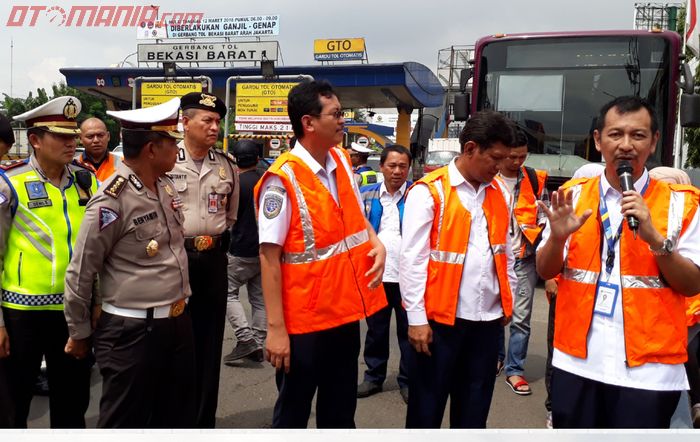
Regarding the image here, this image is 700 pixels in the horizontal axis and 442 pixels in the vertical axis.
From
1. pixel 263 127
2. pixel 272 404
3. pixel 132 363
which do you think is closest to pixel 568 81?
pixel 272 404

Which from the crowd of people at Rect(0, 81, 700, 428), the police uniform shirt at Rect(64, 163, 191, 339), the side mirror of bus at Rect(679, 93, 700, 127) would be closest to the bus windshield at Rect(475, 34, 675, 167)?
the side mirror of bus at Rect(679, 93, 700, 127)

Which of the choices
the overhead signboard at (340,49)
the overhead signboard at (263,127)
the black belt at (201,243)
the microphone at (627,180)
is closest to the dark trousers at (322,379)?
the black belt at (201,243)

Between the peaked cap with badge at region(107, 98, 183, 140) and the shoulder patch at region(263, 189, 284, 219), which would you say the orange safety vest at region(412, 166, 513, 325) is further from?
the peaked cap with badge at region(107, 98, 183, 140)

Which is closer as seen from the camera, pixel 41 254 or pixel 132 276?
pixel 132 276

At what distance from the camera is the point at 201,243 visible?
133 inches

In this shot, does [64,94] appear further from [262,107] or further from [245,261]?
[245,261]

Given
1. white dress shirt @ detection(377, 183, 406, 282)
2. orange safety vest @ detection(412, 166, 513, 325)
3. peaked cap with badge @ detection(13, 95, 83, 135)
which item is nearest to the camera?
orange safety vest @ detection(412, 166, 513, 325)

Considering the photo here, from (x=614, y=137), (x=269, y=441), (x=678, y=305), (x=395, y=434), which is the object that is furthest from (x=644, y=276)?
(x=269, y=441)

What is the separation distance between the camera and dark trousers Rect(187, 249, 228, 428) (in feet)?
11.2

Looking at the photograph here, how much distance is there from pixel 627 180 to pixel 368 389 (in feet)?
9.50

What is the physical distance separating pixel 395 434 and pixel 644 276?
1256 mm

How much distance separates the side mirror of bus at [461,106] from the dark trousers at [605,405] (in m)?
5.84

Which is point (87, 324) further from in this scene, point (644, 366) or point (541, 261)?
point (644, 366)

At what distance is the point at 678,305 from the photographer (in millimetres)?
2098
